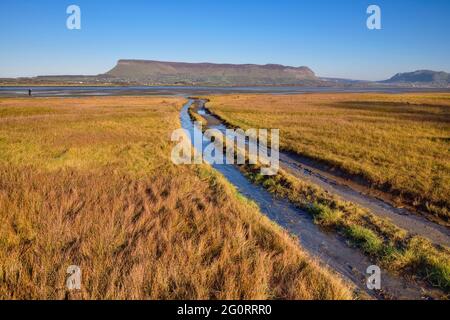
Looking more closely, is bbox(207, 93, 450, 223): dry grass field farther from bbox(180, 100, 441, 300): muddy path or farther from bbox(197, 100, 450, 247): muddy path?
bbox(180, 100, 441, 300): muddy path

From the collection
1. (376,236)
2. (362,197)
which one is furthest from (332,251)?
(362,197)

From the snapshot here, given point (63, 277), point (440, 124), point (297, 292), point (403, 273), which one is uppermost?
point (440, 124)

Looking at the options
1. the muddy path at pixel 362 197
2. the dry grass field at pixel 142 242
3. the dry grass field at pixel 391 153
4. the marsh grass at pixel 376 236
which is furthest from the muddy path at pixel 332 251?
the dry grass field at pixel 391 153

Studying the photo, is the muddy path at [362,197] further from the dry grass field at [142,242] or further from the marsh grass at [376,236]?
the dry grass field at [142,242]

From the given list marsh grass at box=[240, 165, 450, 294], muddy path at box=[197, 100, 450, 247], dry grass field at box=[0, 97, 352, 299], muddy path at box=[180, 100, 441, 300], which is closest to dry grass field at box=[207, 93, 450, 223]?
muddy path at box=[197, 100, 450, 247]
